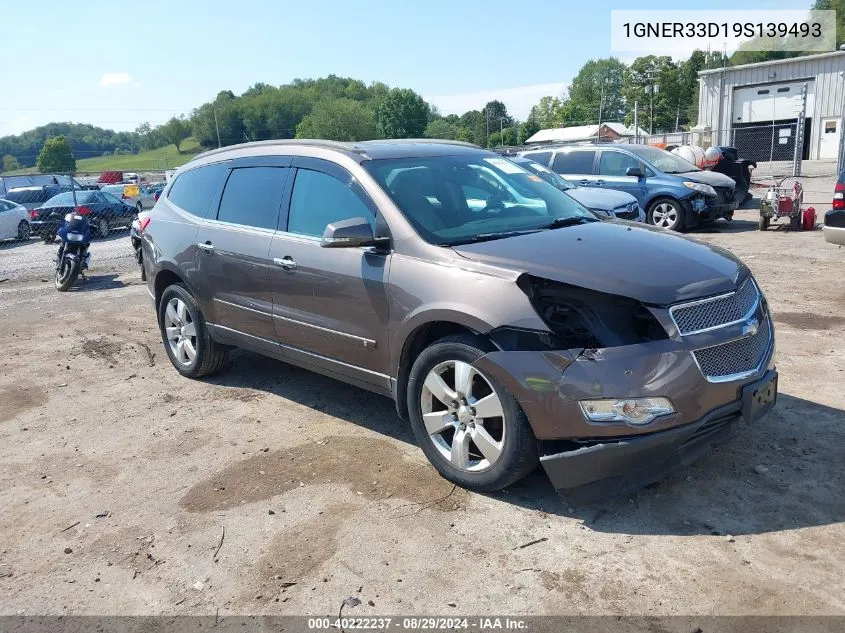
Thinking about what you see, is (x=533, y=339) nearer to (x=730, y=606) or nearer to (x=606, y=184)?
(x=730, y=606)

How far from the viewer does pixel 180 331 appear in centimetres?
604

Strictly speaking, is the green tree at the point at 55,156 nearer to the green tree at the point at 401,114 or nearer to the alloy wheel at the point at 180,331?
the green tree at the point at 401,114

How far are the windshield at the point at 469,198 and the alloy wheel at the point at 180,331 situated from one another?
7.90ft

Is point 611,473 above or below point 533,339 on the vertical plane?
below

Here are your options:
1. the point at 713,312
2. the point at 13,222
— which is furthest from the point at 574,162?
the point at 13,222

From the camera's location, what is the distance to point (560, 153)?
47.3 feet

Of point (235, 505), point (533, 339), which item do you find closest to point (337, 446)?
A: point (235, 505)

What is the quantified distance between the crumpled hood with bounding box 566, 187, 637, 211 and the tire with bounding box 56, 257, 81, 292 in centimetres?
782

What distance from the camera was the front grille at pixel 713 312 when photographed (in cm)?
→ 332

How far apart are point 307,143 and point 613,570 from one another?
3.44 meters

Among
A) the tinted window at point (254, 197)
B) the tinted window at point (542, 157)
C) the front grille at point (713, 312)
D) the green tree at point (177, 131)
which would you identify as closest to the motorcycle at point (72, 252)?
the tinted window at point (254, 197)

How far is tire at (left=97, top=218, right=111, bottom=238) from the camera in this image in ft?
65.5

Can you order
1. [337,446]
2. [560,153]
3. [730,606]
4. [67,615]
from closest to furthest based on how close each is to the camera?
[730,606], [67,615], [337,446], [560,153]

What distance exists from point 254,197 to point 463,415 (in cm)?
249
